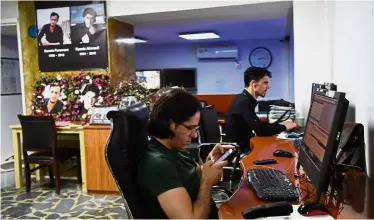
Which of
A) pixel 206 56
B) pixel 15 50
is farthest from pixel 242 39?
pixel 15 50

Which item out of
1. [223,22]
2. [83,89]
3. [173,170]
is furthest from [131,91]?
[173,170]

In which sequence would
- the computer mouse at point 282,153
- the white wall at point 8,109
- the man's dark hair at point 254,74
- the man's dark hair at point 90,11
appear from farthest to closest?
1. the white wall at point 8,109
2. the man's dark hair at point 90,11
3. the man's dark hair at point 254,74
4. the computer mouse at point 282,153

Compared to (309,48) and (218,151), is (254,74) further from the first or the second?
(218,151)

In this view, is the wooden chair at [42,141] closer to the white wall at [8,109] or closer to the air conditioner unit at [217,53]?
the white wall at [8,109]

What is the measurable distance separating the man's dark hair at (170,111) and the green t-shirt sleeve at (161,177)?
16cm

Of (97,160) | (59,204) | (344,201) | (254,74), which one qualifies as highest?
(254,74)

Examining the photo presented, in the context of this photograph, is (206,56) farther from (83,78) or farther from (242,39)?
(83,78)

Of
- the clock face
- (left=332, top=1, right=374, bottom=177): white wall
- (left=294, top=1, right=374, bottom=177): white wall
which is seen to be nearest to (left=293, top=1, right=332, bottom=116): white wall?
(left=294, top=1, right=374, bottom=177): white wall

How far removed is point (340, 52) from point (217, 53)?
518 cm

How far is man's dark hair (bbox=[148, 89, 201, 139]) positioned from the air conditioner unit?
21.5ft

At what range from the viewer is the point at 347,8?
7.74ft

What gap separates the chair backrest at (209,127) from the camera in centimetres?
336

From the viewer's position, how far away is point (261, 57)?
7789 mm

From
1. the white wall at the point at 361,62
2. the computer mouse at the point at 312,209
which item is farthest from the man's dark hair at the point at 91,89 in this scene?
the computer mouse at the point at 312,209
